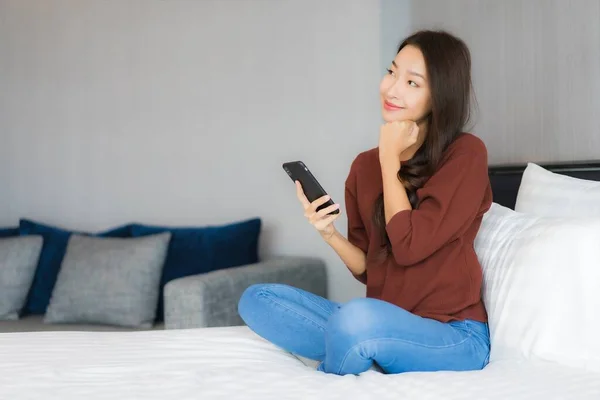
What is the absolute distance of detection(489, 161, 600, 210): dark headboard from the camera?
7.56ft

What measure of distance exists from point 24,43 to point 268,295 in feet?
9.38

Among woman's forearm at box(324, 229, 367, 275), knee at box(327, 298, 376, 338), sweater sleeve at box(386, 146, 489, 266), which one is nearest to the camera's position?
knee at box(327, 298, 376, 338)

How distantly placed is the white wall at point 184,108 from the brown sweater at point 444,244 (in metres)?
1.30

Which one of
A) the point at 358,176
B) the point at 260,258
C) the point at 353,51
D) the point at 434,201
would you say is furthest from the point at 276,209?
the point at 434,201

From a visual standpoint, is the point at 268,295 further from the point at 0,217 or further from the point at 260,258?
the point at 0,217

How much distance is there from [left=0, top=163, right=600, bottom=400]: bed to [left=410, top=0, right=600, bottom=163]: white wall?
3.09ft

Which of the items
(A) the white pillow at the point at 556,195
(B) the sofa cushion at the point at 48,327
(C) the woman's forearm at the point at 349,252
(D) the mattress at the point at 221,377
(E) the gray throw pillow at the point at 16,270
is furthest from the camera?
(E) the gray throw pillow at the point at 16,270

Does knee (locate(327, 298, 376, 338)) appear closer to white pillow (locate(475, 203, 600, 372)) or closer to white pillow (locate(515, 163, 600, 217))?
white pillow (locate(475, 203, 600, 372))

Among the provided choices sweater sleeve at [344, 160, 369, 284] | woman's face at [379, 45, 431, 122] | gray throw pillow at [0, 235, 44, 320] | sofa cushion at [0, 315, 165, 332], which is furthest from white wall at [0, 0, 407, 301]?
woman's face at [379, 45, 431, 122]

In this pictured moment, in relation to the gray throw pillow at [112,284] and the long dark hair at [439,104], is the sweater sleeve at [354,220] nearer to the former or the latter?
the long dark hair at [439,104]

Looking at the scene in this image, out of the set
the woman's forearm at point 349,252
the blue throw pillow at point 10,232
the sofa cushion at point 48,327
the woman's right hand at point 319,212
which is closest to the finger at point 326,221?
the woman's right hand at point 319,212

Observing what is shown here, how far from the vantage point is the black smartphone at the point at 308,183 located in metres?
2.00

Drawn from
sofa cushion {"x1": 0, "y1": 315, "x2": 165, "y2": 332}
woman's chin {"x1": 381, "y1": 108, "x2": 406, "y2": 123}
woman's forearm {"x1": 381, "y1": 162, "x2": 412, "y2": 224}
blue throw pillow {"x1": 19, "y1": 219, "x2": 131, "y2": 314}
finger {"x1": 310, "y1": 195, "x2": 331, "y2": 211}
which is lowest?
sofa cushion {"x1": 0, "y1": 315, "x2": 165, "y2": 332}

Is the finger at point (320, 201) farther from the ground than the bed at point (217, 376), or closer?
farther from the ground
